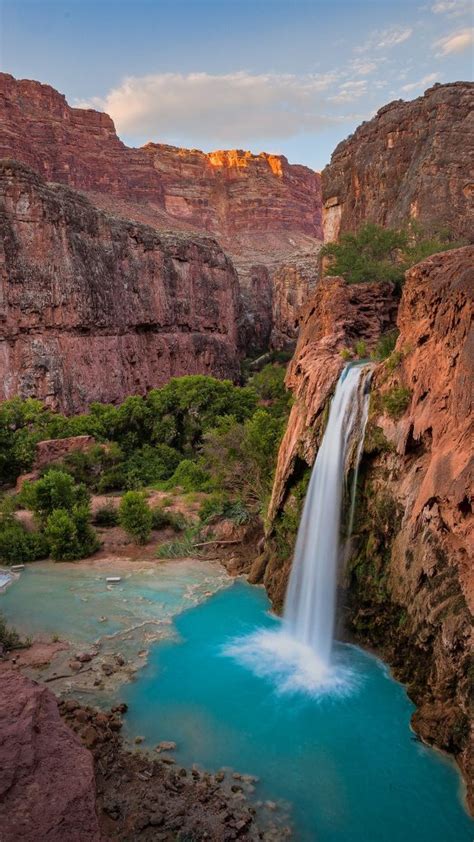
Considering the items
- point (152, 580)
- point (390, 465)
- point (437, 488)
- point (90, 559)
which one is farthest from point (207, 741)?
point (90, 559)

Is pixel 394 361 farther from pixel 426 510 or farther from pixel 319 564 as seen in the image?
pixel 319 564

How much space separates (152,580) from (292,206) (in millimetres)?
105465

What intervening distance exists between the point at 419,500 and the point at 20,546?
1242cm

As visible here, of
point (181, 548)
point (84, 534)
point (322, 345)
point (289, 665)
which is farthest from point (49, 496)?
point (289, 665)

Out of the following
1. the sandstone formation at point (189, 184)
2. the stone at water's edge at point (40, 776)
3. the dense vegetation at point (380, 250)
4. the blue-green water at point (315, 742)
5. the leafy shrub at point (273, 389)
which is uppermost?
the sandstone formation at point (189, 184)

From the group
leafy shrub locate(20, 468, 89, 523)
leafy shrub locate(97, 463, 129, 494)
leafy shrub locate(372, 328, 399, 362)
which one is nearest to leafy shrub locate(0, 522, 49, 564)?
leafy shrub locate(20, 468, 89, 523)

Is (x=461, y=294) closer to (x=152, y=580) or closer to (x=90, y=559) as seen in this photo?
(x=152, y=580)

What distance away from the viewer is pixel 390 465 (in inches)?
431

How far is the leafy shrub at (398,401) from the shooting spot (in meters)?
10.8

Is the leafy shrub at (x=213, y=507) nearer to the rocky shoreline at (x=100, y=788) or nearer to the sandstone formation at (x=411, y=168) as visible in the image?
the rocky shoreline at (x=100, y=788)

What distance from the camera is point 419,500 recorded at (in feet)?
30.6

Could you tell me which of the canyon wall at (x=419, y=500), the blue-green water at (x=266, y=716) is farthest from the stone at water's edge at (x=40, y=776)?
the canyon wall at (x=419, y=500)

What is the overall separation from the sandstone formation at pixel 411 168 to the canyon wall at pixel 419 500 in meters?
18.7

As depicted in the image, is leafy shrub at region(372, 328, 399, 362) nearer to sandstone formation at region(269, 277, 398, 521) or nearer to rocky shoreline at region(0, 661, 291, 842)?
sandstone formation at region(269, 277, 398, 521)
